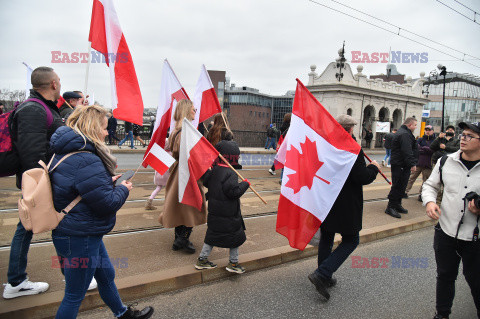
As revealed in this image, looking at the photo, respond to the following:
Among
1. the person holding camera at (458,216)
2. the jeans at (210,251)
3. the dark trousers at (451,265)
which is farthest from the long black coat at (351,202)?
the jeans at (210,251)

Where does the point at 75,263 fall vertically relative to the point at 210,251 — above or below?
above

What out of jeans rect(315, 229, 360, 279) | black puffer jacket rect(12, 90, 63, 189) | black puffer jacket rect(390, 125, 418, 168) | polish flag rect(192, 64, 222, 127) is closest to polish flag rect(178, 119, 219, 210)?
black puffer jacket rect(12, 90, 63, 189)

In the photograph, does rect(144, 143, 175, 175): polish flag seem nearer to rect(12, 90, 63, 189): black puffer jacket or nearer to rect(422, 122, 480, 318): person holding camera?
rect(12, 90, 63, 189): black puffer jacket

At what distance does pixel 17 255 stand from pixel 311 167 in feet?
10.4

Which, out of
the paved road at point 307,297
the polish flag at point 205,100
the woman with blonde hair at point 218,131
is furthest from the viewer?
the polish flag at point 205,100

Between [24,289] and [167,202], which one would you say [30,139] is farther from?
[167,202]

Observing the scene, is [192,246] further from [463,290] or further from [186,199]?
[463,290]

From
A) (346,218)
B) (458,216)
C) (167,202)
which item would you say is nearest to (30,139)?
(167,202)

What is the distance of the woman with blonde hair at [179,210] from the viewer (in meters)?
4.16

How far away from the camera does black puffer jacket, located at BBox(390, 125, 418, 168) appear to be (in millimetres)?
6609

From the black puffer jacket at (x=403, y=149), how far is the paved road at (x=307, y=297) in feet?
9.16

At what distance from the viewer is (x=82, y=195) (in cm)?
225
